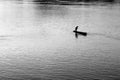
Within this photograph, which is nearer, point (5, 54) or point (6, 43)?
point (5, 54)

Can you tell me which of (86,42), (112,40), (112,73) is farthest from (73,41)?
(112,73)

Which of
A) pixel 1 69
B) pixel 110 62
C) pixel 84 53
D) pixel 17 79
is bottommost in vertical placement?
pixel 17 79

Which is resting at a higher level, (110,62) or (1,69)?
(110,62)

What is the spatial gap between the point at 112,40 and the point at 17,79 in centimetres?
4326

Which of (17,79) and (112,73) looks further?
(112,73)

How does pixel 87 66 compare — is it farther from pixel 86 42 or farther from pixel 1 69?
pixel 86 42

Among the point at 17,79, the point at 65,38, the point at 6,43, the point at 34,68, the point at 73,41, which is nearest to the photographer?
the point at 17,79

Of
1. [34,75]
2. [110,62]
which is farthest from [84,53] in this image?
[34,75]

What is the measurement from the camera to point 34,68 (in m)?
51.9

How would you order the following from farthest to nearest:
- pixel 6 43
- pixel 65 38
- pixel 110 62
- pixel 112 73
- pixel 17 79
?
pixel 65 38 → pixel 6 43 → pixel 110 62 → pixel 112 73 → pixel 17 79

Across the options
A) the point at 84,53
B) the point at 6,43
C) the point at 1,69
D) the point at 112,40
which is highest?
the point at 112,40

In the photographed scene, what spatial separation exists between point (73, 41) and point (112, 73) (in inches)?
1242

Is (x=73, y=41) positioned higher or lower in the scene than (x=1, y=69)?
higher

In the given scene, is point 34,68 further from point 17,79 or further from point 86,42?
point 86,42
